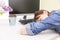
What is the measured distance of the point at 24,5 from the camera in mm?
2021

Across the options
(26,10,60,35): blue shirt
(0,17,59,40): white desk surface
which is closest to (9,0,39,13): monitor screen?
(0,17,59,40): white desk surface

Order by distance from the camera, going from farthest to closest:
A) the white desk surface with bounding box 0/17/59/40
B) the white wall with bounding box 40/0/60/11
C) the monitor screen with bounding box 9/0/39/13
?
the white wall with bounding box 40/0/60/11, the monitor screen with bounding box 9/0/39/13, the white desk surface with bounding box 0/17/59/40

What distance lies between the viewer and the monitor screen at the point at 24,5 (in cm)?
197

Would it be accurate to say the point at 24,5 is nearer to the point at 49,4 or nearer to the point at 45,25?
the point at 49,4

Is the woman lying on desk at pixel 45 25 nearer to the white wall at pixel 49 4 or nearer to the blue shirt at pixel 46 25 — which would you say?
the blue shirt at pixel 46 25

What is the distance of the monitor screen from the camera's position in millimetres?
1970

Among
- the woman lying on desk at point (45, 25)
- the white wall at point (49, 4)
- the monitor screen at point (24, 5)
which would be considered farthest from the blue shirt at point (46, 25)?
the white wall at point (49, 4)

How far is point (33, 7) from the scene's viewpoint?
2.07 m

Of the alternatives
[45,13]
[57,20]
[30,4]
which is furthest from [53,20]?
[30,4]

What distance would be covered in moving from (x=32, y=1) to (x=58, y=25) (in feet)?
3.64

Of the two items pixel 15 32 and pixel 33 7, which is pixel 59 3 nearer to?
pixel 33 7

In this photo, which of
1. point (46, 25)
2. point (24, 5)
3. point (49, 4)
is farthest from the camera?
point (49, 4)

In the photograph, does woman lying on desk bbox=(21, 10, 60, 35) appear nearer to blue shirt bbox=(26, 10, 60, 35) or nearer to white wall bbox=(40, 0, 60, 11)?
blue shirt bbox=(26, 10, 60, 35)

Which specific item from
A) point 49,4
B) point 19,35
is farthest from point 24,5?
point 19,35
